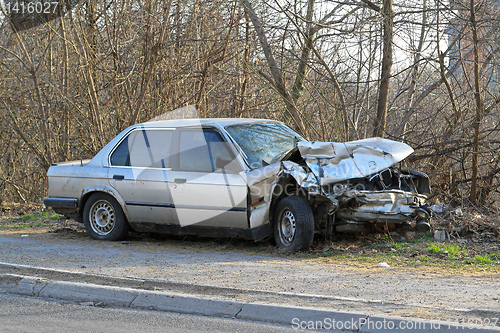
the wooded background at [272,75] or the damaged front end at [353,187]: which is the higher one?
the wooded background at [272,75]

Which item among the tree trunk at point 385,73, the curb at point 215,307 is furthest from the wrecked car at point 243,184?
the tree trunk at point 385,73

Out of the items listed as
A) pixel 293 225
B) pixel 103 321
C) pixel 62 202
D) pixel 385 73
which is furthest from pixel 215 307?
pixel 385 73

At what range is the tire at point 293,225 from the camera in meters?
7.64

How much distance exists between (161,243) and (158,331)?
4.45m

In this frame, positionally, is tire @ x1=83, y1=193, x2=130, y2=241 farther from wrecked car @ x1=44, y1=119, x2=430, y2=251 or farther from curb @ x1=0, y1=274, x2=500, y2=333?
curb @ x1=0, y1=274, x2=500, y2=333

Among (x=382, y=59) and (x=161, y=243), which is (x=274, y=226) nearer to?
(x=161, y=243)

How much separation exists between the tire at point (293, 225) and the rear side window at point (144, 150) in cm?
185

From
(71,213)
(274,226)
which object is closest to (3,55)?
(71,213)

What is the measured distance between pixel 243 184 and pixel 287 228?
0.81 meters

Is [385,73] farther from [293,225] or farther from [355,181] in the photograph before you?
[293,225]

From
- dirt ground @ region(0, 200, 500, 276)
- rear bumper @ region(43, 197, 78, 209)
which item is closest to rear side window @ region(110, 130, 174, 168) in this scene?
rear bumper @ region(43, 197, 78, 209)

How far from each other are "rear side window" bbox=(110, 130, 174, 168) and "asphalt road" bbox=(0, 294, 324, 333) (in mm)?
3371

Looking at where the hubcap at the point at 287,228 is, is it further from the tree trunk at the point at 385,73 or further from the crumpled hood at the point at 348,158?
the tree trunk at the point at 385,73

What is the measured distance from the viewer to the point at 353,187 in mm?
7938
